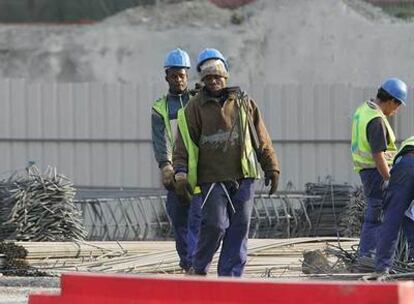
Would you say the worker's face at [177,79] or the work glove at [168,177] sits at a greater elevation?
the worker's face at [177,79]

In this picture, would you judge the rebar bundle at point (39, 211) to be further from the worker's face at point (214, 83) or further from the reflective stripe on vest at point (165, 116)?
the worker's face at point (214, 83)

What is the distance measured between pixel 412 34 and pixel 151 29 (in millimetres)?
6221

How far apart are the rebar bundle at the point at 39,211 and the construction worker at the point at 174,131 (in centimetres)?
404

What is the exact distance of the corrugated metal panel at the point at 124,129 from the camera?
69.8ft

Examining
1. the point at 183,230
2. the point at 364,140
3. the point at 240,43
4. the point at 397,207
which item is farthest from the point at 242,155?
the point at 240,43

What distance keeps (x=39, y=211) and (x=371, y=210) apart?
207 inches

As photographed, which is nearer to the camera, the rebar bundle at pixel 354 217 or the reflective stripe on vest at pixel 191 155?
the reflective stripe on vest at pixel 191 155

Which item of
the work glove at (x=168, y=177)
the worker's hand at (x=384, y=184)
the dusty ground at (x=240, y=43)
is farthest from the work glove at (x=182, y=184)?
the dusty ground at (x=240, y=43)

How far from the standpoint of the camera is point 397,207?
10.0 m

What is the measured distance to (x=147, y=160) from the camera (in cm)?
2173

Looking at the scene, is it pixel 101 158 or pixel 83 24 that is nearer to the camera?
pixel 101 158

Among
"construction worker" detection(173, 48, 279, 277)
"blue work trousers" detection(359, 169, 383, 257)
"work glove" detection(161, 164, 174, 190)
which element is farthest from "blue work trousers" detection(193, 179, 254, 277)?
"blue work trousers" detection(359, 169, 383, 257)

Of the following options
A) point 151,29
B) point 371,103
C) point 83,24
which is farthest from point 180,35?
point 371,103

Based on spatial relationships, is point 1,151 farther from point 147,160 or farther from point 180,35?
point 180,35
